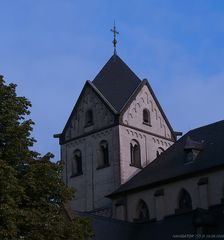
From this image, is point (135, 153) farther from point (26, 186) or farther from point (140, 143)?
point (26, 186)

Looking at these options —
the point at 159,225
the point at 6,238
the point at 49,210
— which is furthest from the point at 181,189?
the point at 6,238

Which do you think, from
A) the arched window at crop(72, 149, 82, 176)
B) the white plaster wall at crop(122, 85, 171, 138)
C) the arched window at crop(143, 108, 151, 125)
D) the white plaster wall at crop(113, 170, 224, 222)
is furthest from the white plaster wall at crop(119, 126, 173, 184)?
the arched window at crop(72, 149, 82, 176)

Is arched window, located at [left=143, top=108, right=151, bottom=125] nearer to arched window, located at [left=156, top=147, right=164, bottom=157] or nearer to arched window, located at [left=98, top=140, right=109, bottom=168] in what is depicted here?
arched window, located at [left=156, top=147, right=164, bottom=157]

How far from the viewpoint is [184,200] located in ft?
131

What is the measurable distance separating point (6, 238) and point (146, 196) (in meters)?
21.6

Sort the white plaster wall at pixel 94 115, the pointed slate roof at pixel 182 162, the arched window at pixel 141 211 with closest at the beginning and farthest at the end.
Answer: the pointed slate roof at pixel 182 162 → the arched window at pixel 141 211 → the white plaster wall at pixel 94 115

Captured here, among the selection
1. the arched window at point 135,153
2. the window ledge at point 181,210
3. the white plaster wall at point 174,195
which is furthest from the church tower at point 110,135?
the window ledge at point 181,210

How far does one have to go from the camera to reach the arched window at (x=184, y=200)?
130 ft

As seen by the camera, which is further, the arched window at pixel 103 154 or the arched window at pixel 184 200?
the arched window at pixel 103 154

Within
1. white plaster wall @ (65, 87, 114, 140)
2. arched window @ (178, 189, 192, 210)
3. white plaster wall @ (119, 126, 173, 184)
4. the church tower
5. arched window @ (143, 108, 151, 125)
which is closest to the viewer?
arched window @ (178, 189, 192, 210)

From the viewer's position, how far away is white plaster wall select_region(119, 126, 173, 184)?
151 feet

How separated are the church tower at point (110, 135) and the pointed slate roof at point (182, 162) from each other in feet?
6.58

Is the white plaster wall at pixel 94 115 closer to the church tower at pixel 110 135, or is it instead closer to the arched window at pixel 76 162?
the church tower at pixel 110 135

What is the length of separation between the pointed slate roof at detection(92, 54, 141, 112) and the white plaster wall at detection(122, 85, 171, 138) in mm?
742
